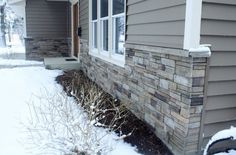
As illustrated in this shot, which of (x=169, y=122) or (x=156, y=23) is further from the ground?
(x=156, y=23)

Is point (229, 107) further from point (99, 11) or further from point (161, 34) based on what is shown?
point (99, 11)

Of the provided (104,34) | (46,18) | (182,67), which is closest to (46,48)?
(46,18)

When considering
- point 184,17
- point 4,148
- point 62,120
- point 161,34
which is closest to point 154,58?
point 161,34

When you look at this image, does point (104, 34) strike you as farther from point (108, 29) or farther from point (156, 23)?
point (156, 23)

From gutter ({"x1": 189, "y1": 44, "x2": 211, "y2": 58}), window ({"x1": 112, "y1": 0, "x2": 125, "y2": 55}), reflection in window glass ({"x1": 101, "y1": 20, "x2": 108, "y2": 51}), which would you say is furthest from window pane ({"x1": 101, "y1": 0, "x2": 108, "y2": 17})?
gutter ({"x1": 189, "y1": 44, "x2": 211, "y2": 58})

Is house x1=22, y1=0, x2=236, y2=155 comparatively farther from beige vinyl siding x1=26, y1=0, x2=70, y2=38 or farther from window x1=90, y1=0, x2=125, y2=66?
beige vinyl siding x1=26, y1=0, x2=70, y2=38

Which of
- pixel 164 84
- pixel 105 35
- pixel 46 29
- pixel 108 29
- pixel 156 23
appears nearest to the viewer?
pixel 164 84

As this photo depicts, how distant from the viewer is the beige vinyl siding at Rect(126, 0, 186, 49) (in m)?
3.04

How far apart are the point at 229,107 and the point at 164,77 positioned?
79 centimetres

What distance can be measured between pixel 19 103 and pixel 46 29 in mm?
7277

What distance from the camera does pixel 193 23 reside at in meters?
2.79

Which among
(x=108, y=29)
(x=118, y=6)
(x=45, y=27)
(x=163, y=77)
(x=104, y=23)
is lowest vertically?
(x=163, y=77)

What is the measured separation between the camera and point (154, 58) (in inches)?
144

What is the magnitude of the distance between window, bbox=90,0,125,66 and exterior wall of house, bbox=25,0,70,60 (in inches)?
203
